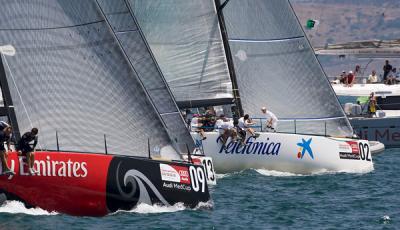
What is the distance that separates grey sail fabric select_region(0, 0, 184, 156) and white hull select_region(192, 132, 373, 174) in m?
7.32

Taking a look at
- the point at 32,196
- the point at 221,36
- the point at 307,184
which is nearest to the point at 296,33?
the point at 221,36

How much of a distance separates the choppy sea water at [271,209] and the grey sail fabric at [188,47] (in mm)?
2348

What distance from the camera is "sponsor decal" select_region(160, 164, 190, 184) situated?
20.7 m

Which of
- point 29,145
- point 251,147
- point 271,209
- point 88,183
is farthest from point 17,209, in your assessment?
point 251,147

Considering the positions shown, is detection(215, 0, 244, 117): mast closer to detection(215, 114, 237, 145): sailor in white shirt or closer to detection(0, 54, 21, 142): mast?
detection(215, 114, 237, 145): sailor in white shirt

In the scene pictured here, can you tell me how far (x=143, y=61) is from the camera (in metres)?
24.2

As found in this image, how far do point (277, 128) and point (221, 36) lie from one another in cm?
263

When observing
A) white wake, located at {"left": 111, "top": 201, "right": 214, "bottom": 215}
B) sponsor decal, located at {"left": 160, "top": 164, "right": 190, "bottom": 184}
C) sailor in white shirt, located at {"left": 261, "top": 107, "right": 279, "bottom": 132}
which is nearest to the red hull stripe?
white wake, located at {"left": 111, "top": 201, "right": 214, "bottom": 215}

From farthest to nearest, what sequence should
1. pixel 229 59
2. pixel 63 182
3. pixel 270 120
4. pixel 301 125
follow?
pixel 229 59 < pixel 301 125 < pixel 270 120 < pixel 63 182

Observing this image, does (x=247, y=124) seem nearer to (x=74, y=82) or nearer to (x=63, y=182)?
(x=74, y=82)

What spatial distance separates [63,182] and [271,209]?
4603 millimetres

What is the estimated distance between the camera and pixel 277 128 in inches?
1164

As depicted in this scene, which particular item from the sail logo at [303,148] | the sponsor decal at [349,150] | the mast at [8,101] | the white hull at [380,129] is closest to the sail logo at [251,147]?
the sail logo at [303,148]

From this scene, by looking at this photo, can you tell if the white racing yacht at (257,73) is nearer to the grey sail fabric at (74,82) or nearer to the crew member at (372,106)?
the grey sail fabric at (74,82)
